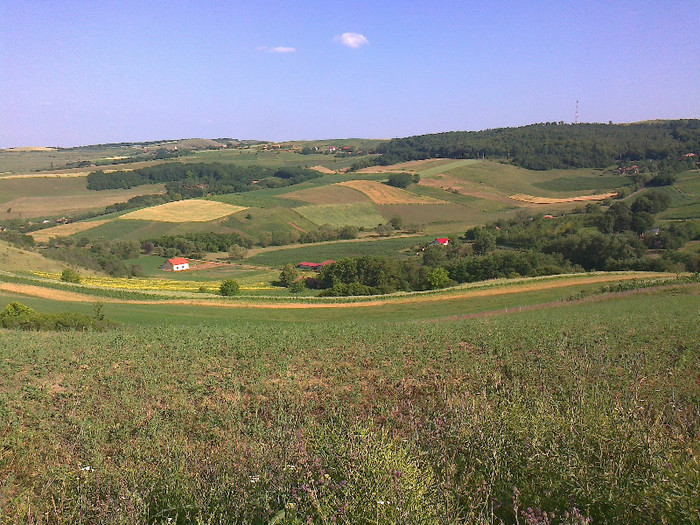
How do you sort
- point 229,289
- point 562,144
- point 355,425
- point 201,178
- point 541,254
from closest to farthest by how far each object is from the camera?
point 355,425, point 229,289, point 541,254, point 562,144, point 201,178

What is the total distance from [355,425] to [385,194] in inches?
4386

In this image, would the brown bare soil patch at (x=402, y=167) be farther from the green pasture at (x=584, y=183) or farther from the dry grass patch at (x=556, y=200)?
the green pasture at (x=584, y=183)

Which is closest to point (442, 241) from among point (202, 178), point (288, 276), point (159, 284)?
point (288, 276)

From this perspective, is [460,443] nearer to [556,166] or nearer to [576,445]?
[576,445]

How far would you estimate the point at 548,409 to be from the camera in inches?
311

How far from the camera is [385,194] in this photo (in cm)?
11706

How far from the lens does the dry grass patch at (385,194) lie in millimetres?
112825

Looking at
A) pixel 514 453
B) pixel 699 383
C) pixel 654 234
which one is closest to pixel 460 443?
pixel 514 453

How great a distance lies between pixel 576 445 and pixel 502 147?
531 ft

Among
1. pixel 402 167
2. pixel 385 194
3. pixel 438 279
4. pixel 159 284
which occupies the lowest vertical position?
pixel 159 284

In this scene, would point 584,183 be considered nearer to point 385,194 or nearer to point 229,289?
point 385,194

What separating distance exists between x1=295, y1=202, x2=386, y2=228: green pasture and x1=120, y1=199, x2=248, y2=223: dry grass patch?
1324cm

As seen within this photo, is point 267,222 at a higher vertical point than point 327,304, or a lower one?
lower

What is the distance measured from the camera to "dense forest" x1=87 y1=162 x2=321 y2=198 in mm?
142750
